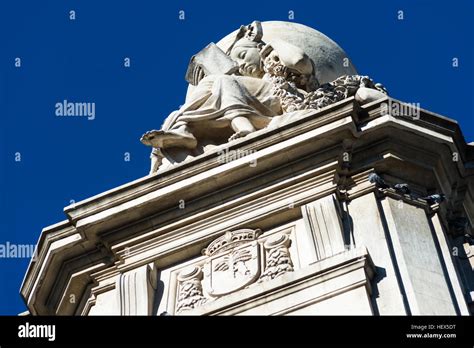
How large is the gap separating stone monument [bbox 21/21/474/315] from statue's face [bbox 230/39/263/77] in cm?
232

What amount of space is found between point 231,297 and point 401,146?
3582mm

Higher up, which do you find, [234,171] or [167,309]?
[234,171]

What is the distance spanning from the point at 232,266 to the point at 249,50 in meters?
6.16

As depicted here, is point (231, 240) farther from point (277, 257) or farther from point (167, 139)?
point (167, 139)

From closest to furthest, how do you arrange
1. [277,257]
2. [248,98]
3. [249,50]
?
[277,257], [248,98], [249,50]

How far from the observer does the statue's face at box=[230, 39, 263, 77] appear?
82.3 feet

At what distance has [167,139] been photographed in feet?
75.3

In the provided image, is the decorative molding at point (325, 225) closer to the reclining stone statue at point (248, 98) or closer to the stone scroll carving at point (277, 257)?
Answer: the stone scroll carving at point (277, 257)

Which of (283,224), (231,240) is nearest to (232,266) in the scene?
(231,240)

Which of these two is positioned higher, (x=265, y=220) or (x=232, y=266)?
(x=265, y=220)

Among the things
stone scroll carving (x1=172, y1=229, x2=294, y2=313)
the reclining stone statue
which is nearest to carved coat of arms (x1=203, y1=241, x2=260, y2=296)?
stone scroll carving (x1=172, y1=229, x2=294, y2=313)
